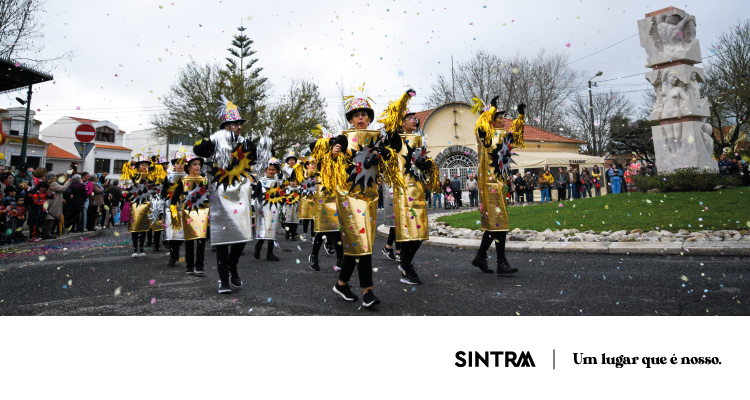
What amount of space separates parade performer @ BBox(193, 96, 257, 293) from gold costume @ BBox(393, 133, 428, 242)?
168 cm

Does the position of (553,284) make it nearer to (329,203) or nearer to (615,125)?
(329,203)

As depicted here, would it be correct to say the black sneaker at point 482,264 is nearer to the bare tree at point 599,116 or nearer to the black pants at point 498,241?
the black pants at point 498,241

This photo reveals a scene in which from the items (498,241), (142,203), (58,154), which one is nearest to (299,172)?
(142,203)

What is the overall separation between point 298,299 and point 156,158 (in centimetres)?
578

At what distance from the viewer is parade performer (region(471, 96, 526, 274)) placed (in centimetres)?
548

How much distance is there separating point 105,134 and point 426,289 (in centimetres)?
6331

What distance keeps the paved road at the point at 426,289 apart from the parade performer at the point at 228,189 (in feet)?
1.56

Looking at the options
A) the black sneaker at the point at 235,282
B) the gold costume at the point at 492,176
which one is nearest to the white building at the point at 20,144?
→ the black sneaker at the point at 235,282

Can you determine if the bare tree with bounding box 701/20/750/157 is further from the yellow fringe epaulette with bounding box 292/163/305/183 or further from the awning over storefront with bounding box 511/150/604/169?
the yellow fringe epaulette with bounding box 292/163/305/183

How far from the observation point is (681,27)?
1359 cm

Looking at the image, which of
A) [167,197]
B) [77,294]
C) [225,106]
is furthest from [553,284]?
[167,197]

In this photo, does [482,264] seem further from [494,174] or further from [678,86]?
[678,86]

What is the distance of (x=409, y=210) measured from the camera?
5195 millimetres

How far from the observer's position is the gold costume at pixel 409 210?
16.8ft
